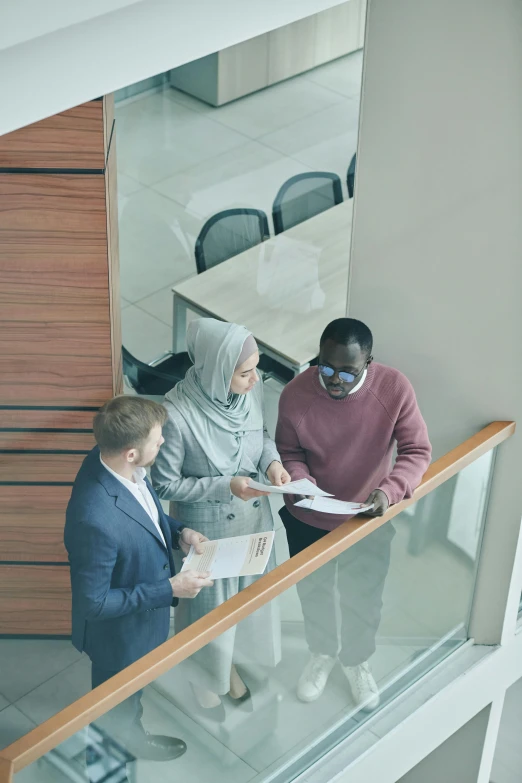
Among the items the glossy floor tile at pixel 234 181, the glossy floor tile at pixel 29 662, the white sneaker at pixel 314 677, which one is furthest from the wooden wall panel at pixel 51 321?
the glossy floor tile at pixel 234 181

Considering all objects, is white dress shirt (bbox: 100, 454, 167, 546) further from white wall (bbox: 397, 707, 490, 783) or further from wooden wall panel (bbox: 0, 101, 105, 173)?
white wall (bbox: 397, 707, 490, 783)

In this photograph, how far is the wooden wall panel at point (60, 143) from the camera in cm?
360

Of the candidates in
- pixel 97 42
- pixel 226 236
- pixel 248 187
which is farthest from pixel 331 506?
pixel 248 187

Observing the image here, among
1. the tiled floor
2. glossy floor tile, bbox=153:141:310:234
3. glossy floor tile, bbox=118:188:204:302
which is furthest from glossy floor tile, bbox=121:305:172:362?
glossy floor tile, bbox=153:141:310:234

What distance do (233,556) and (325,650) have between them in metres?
0.83

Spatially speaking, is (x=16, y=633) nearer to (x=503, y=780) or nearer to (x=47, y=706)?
(x=47, y=706)

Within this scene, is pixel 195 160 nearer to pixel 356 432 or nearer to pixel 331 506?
pixel 356 432

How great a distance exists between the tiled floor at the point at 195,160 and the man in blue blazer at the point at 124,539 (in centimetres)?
426

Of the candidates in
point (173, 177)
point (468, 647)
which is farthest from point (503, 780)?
point (173, 177)

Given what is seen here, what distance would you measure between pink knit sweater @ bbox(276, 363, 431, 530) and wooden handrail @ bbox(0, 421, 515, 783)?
0.54ft

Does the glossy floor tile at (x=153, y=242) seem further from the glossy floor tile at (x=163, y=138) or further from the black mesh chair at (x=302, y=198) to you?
the black mesh chair at (x=302, y=198)

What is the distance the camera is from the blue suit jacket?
3.35 meters

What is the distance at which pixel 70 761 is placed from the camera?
10.2 feet

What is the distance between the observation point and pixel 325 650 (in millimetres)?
4070
